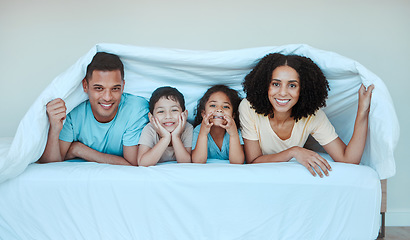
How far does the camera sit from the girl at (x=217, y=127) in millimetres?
1677

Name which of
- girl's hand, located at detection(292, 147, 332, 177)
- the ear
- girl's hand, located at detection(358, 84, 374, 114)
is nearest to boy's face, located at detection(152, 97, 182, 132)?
the ear

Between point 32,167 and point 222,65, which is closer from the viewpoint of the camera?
point 32,167

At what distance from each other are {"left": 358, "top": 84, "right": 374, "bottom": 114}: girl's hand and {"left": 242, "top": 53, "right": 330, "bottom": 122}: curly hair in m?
0.16

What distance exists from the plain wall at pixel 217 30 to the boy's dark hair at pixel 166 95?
594 mm

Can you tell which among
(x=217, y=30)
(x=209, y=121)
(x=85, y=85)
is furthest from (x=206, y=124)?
(x=217, y=30)

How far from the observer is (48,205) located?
1.39 metres

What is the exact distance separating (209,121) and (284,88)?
1.22ft

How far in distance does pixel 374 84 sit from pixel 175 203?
3.06ft

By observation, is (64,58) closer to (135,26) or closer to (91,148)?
(135,26)

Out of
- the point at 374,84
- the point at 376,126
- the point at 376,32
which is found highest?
the point at 376,32

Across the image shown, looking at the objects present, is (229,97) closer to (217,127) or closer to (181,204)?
(217,127)

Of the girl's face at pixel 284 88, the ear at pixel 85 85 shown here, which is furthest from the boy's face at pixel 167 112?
the girl's face at pixel 284 88

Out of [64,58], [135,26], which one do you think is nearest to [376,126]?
[135,26]

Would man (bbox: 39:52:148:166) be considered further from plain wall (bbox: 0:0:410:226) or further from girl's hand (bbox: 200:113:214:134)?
plain wall (bbox: 0:0:410:226)
